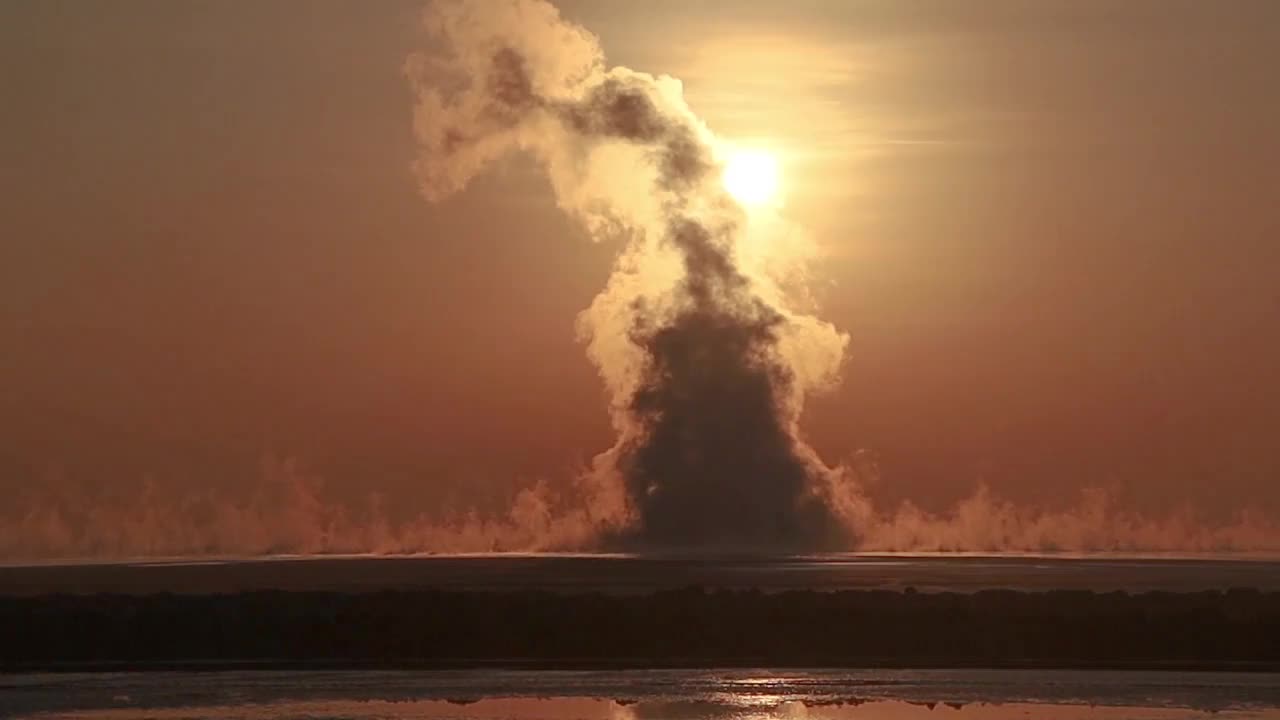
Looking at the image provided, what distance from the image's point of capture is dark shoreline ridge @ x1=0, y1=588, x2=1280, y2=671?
7156 cm

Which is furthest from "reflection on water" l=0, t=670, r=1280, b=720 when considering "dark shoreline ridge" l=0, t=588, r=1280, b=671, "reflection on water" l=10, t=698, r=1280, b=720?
"dark shoreline ridge" l=0, t=588, r=1280, b=671

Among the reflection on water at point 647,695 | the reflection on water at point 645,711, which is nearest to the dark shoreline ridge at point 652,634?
the reflection on water at point 647,695

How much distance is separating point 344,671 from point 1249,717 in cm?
2760

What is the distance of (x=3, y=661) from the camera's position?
71938mm

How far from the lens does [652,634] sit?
7638 cm

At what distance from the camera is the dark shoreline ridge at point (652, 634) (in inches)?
2817

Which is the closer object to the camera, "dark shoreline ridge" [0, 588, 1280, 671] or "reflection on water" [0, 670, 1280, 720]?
"reflection on water" [0, 670, 1280, 720]

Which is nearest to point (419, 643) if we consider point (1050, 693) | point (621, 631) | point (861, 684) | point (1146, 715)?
point (621, 631)

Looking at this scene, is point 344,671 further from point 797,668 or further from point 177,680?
point 797,668

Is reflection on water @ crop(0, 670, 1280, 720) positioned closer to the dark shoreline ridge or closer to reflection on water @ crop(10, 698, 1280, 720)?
reflection on water @ crop(10, 698, 1280, 720)

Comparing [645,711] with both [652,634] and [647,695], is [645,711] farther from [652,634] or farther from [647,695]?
[652,634]

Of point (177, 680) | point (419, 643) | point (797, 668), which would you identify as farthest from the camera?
point (419, 643)

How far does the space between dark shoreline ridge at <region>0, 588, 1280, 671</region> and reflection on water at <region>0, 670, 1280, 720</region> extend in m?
4.76

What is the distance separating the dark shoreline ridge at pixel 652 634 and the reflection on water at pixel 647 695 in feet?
15.6
